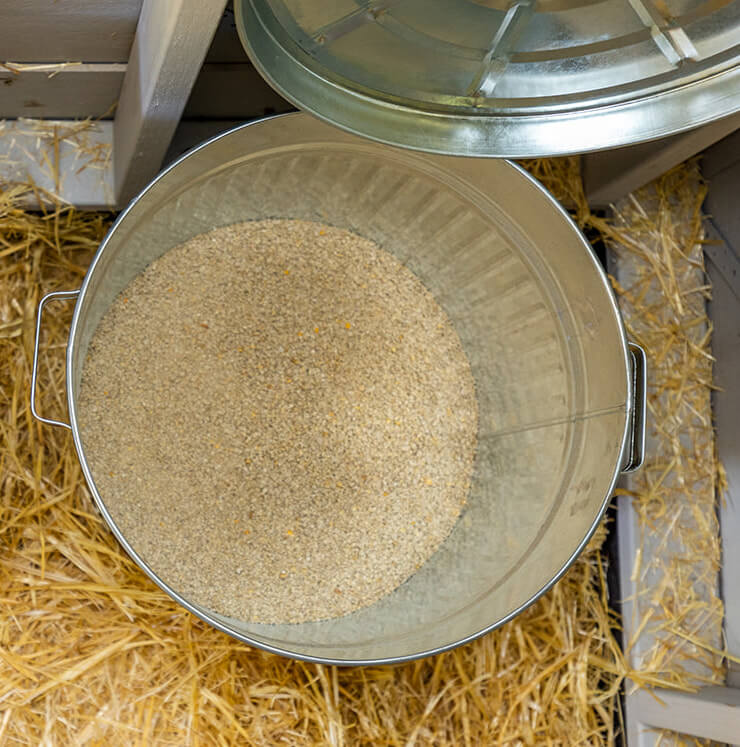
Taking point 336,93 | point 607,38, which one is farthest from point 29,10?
point 607,38

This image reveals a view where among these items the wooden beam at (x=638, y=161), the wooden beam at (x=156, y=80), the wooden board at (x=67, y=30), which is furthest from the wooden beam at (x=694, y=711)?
the wooden board at (x=67, y=30)

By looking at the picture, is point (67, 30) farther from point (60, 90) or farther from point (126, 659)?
point (126, 659)

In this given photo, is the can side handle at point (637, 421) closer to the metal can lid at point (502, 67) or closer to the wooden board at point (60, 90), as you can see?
the metal can lid at point (502, 67)

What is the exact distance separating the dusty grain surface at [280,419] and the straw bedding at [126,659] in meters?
0.11

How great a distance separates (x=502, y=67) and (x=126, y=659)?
96cm

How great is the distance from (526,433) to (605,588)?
324mm

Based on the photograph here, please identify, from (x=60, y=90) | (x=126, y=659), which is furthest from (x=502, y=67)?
(x=126, y=659)

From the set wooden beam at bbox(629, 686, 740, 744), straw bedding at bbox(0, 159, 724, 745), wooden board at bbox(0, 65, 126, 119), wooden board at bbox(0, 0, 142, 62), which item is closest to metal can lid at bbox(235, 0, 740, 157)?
wooden board at bbox(0, 0, 142, 62)

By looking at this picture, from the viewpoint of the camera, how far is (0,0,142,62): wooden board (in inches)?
33.6

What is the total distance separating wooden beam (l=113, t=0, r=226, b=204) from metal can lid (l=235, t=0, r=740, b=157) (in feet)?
0.25

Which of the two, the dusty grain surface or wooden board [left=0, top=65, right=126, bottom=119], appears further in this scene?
the dusty grain surface

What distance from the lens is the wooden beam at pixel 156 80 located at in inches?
28.0

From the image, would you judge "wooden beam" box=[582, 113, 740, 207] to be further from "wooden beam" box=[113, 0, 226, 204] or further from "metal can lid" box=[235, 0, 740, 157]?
"wooden beam" box=[113, 0, 226, 204]

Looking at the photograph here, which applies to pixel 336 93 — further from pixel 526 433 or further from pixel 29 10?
pixel 526 433
